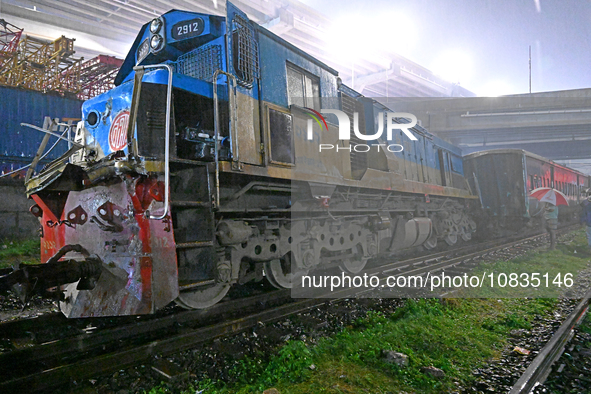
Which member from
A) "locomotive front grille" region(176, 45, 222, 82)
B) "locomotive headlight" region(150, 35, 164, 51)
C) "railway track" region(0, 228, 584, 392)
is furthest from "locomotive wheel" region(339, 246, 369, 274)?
"locomotive headlight" region(150, 35, 164, 51)

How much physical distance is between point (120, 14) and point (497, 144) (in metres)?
35.7

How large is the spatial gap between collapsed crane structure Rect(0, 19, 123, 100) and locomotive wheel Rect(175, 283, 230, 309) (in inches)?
549

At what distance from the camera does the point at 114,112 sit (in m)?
3.74

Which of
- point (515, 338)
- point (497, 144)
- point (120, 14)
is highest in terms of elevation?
point (120, 14)

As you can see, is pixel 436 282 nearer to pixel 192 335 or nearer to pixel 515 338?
pixel 515 338

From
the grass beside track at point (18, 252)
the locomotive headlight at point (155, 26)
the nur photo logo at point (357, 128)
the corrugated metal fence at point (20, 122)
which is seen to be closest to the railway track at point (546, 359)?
the nur photo logo at point (357, 128)

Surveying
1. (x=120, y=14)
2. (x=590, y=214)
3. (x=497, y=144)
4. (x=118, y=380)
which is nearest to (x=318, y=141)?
(x=118, y=380)

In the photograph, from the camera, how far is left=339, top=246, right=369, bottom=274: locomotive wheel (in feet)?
20.7

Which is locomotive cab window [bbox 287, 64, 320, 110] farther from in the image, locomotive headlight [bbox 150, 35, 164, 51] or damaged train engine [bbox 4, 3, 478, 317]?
locomotive headlight [bbox 150, 35, 164, 51]

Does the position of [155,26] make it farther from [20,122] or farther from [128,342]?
[20,122]

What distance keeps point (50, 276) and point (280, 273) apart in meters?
2.81

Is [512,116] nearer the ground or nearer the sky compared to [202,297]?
nearer the sky

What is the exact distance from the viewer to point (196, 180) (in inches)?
140

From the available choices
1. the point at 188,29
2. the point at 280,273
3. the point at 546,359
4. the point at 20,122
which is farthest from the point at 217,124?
the point at 20,122
